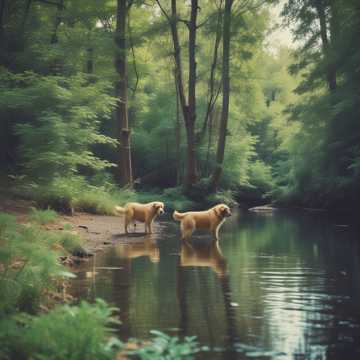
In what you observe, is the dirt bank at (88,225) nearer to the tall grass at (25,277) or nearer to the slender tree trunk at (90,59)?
the tall grass at (25,277)

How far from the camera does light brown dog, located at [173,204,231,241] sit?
1662 centimetres

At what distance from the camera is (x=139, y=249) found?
46.3ft

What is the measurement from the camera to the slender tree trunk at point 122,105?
26.9m

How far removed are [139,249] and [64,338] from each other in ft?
29.3

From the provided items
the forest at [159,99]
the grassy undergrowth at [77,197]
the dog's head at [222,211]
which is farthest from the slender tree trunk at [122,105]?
the dog's head at [222,211]

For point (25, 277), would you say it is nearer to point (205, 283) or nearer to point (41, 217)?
point (205, 283)

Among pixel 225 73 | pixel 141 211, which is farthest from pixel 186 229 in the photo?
pixel 225 73

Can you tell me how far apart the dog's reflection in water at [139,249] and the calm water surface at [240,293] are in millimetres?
22

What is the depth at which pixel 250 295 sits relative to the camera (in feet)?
29.2

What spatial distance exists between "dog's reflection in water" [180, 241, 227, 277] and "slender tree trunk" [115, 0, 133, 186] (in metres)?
11.8

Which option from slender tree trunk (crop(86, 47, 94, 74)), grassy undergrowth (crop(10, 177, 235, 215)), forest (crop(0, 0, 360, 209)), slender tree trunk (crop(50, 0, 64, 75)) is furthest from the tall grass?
slender tree trunk (crop(86, 47, 94, 74))

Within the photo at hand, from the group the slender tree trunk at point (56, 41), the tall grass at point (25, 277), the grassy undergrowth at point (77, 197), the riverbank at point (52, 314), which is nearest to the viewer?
the riverbank at point (52, 314)

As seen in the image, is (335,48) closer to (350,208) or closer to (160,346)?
(350,208)

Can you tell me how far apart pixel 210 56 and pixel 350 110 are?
14170mm
